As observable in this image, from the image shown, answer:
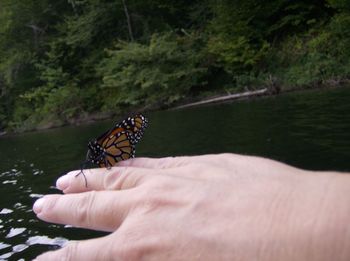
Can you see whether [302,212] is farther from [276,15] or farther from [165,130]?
[276,15]

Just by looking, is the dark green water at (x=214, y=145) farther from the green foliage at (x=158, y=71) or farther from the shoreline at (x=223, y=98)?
the green foliage at (x=158, y=71)

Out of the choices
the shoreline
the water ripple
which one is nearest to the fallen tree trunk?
the shoreline

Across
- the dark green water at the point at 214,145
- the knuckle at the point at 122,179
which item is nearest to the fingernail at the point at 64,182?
the knuckle at the point at 122,179

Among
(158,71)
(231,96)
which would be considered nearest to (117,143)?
(231,96)

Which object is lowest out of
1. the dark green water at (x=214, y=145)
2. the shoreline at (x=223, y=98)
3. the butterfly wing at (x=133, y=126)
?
the shoreline at (x=223, y=98)

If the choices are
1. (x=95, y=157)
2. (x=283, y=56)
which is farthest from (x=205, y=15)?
(x=95, y=157)

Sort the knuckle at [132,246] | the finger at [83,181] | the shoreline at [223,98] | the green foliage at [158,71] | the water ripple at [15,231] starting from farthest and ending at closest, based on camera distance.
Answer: the green foliage at [158,71], the shoreline at [223,98], the water ripple at [15,231], the finger at [83,181], the knuckle at [132,246]
